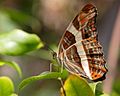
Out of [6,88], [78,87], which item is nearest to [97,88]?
[78,87]

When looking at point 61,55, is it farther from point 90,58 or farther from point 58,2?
point 58,2

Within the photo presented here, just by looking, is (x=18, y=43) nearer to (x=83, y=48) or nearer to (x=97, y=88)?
(x=83, y=48)

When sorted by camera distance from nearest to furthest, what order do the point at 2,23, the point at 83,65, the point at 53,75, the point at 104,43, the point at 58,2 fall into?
the point at 53,75 → the point at 83,65 → the point at 2,23 → the point at 58,2 → the point at 104,43

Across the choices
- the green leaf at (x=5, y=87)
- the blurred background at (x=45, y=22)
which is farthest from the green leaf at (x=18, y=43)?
the blurred background at (x=45, y=22)

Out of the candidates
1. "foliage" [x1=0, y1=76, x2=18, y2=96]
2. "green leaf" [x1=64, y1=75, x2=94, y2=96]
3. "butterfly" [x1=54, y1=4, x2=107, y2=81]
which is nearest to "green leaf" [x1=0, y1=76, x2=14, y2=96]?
"foliage" [x1=0, y1=76, x2=18, y2=96]

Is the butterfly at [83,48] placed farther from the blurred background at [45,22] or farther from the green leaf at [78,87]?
the blurred background at [45,22]

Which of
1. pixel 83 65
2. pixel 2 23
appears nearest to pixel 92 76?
pixel 83 65
